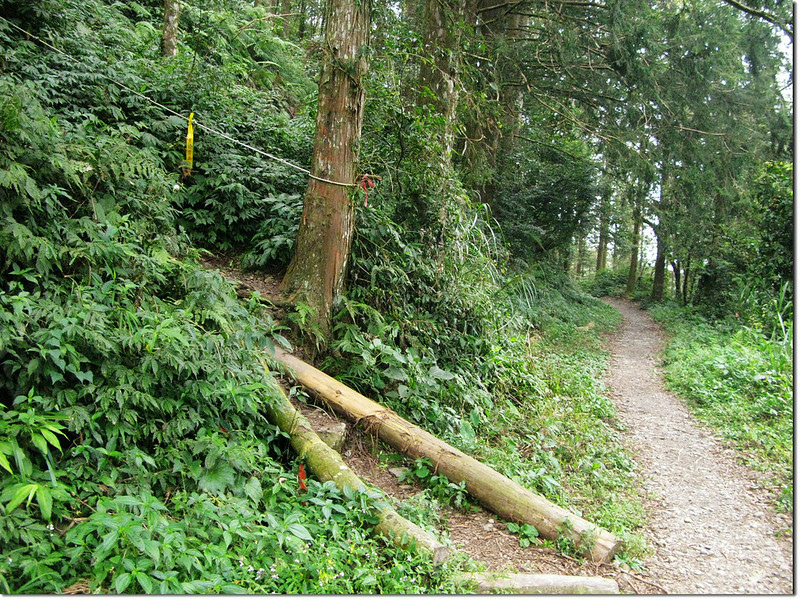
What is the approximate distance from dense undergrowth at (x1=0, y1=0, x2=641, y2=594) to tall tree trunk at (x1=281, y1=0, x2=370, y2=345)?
405 millimetres

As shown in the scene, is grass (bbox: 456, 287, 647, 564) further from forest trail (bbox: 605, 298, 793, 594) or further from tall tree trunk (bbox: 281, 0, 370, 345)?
tall tree trunk (bbox: 281, 0, 370, 345)

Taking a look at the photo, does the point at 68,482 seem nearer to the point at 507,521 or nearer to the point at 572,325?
the point at 507,521

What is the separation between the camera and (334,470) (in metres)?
3.72

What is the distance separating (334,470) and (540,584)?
158cm

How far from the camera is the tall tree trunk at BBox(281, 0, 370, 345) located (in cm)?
547

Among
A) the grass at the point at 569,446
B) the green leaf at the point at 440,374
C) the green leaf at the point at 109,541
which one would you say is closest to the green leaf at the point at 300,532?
the green leaf at the point at 109,541

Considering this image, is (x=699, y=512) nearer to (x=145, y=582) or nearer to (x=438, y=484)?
(x=438, y=484)

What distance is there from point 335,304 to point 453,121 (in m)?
3.58

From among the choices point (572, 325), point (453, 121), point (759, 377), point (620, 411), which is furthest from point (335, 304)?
point (572, 325)

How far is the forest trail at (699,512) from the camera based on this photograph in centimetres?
364

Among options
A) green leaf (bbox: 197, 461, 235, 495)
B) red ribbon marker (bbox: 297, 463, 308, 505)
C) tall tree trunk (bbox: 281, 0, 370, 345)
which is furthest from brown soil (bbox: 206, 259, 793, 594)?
green leaf (bbox: 197, 461, 235, 495)

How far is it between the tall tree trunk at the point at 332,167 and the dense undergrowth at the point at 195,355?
0.41 m

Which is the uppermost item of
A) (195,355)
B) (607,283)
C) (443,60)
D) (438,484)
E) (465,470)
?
(443,60)

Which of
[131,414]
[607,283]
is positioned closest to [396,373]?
[131,414]
